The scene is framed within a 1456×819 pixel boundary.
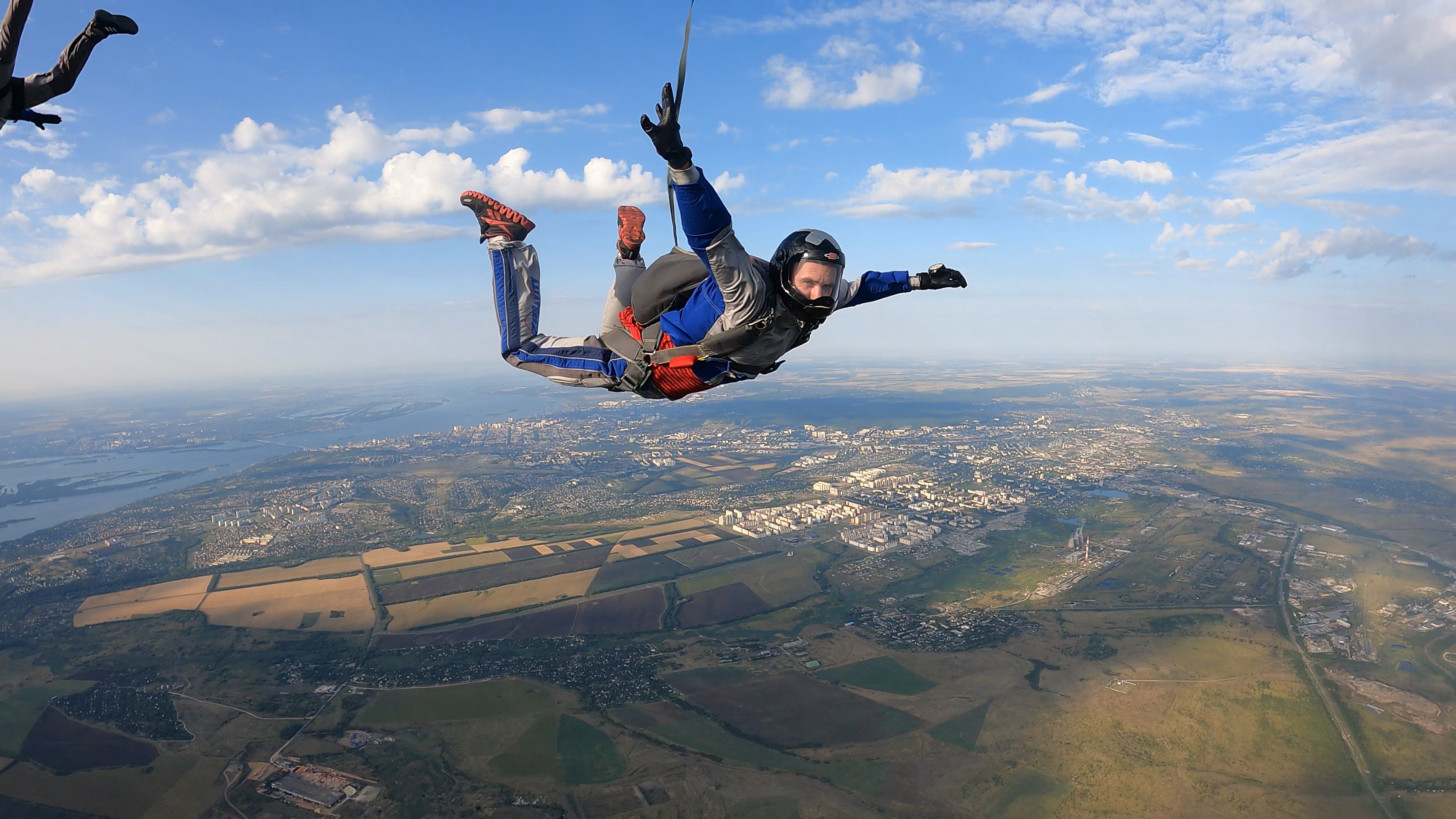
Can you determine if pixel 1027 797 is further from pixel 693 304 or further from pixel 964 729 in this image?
Result: pixel 693 304

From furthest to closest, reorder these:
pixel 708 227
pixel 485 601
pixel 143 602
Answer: pixel 143 602 < pixel 485 601 < pixel 708 227

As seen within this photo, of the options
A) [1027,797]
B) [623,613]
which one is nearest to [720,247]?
[1027,797]

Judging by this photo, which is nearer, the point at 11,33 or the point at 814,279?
the point at 11,33

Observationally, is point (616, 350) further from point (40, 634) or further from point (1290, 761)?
point (40, 634)

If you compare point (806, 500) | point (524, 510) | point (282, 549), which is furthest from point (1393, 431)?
point (282, 549)

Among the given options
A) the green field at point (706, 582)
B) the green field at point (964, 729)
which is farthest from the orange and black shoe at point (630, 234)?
the green field at point (706, 582)

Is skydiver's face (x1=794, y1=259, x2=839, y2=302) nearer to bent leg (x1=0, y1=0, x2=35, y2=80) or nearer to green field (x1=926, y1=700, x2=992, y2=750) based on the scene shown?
bent leg (x1=0, y1=0, x2=35, y2=80)

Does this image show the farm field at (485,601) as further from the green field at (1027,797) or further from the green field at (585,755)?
the green field at (1027,797)
